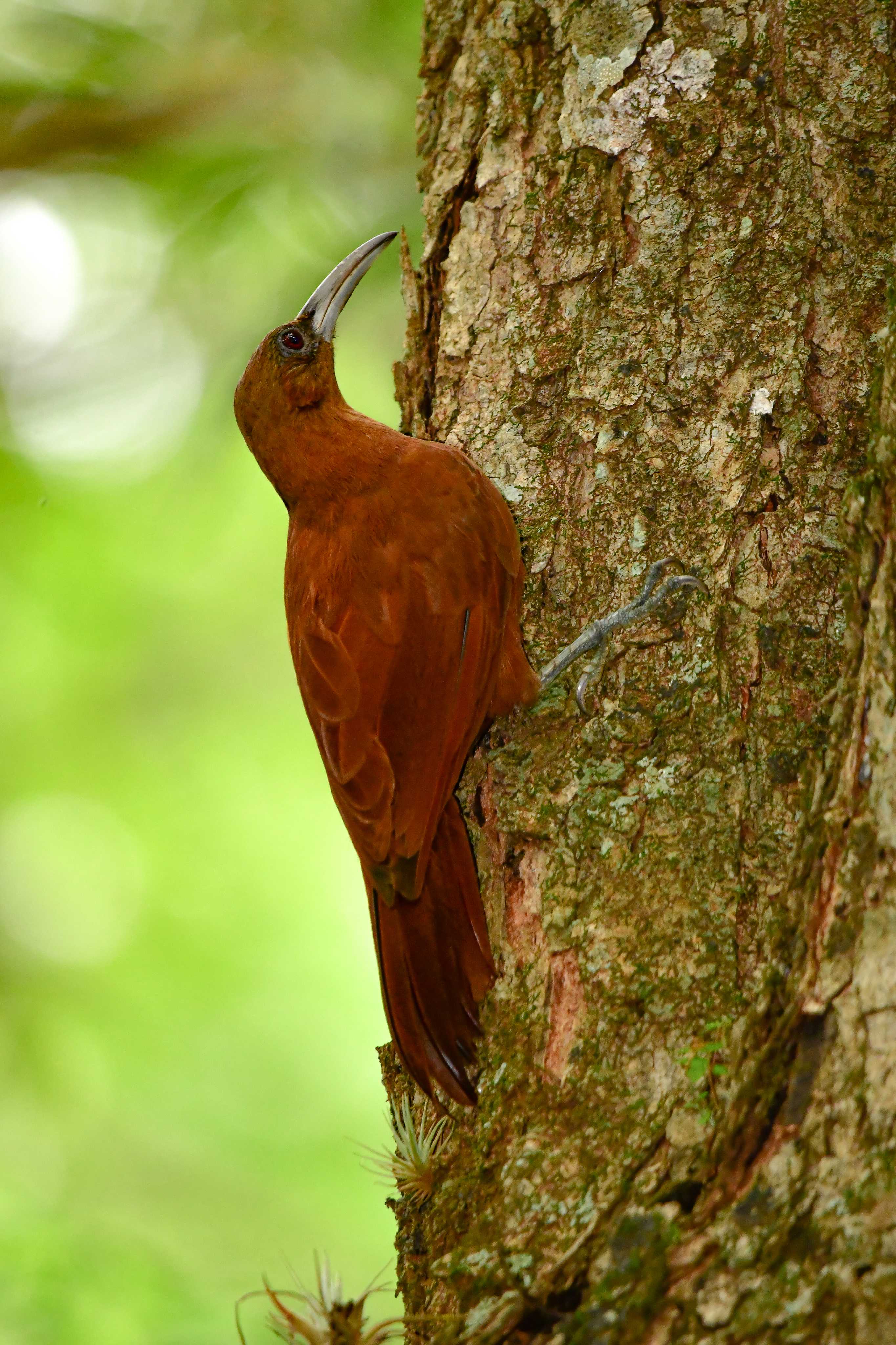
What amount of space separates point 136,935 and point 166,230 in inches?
137

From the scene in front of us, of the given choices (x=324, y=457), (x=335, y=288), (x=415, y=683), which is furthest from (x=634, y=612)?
(x=335, y=288)

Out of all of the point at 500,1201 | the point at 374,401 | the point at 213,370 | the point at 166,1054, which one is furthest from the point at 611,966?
the point at 374,401

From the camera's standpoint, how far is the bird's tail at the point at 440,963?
2.08 metres

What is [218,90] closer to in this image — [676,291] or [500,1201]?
[676,291]

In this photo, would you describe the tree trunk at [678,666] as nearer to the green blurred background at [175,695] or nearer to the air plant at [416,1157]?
the air plant at [416,1157]

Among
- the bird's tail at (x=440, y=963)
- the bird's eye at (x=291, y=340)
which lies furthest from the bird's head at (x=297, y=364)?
the bird's tail at (x=440, y=963)

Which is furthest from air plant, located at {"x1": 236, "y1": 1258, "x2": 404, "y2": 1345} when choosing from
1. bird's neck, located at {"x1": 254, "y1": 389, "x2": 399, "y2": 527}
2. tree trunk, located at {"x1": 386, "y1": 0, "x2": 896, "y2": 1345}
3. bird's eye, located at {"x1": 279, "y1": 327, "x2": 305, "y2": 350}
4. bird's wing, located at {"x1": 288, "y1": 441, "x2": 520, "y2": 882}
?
bird's eye, located at {"x1": 279, "y1": 327, "x2": 305, "y2": 350}

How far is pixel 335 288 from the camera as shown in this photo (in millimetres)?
3326

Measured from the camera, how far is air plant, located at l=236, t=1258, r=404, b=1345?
1636 mm

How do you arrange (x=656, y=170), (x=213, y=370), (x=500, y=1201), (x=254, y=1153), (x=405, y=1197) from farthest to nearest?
(x=254, y=1153) < (x=213, y=370) < (x=656, y=170) < (x=405, y=1197) < (x=500, y=1201)

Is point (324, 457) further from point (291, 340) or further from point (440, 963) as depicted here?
point (440, 963)

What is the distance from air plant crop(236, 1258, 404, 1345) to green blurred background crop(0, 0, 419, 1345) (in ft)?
5.60

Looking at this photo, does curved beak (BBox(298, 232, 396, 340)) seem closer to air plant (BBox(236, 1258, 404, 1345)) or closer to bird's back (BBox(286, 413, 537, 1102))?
bird's back (BBox(286, 413, 537, 1102))

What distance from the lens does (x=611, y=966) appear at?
74.7 inches
